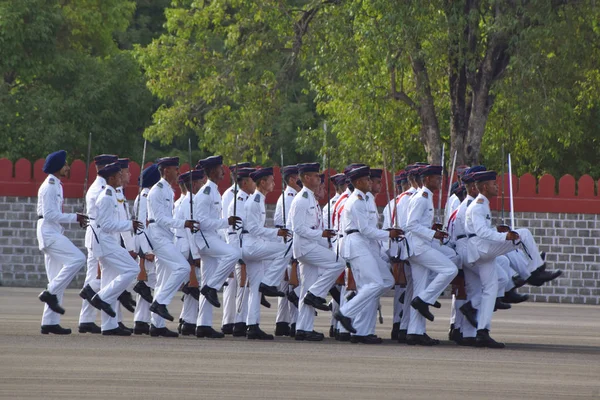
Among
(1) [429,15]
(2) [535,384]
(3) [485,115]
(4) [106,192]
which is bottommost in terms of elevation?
(2) [535,384]

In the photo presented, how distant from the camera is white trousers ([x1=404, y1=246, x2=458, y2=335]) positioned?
16.2 metres

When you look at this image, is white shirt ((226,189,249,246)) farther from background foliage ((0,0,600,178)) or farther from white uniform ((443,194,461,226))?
background foliage ((0,0,600,178))

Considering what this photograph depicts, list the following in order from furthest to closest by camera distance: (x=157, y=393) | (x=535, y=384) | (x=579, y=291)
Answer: (x=579, y=291) < (x=535, y=384) < (x=157, y=393)

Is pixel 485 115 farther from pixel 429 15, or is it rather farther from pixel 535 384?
pixel 535 384

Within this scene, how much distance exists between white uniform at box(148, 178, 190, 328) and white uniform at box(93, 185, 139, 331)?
423 millimetres

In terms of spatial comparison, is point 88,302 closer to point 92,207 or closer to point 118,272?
point 118,272

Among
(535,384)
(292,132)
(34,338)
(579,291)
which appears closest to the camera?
(535,384)

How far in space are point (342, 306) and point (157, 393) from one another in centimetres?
499

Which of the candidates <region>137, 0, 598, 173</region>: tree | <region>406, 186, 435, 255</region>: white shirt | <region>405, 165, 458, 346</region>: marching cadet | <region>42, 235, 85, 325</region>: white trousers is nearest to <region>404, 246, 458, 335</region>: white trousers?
<region>405, 165, 458, 346</region>: marching cadet

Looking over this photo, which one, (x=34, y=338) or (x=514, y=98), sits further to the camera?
(x=514, y=98)

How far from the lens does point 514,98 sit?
27.7m

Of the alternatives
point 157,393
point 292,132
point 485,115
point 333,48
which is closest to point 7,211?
point 333,48

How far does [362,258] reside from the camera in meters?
16.3

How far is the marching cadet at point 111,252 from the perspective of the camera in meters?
16.2
